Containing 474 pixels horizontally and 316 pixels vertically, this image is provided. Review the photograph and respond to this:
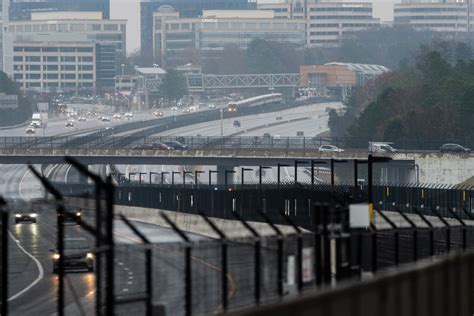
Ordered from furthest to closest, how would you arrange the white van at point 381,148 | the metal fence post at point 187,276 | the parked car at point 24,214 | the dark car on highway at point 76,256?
the white van at point 381,148 → the dark car on highway at point 76,256 → the parked car at point 24,214 → the metal fence post at point 187,276

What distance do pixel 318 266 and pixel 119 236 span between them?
21.2 m

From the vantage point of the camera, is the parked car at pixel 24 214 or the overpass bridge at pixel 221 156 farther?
the overpass bridge at pixel 221 156

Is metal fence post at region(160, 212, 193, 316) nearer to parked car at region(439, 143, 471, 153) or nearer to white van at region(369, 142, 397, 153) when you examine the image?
white van at region(369, 142, 397, 153)

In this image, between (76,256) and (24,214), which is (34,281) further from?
(24,214)

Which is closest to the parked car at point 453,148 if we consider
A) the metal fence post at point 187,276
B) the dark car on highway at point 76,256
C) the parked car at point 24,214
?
the dark car on highway at point 76,256

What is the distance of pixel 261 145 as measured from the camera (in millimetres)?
198750

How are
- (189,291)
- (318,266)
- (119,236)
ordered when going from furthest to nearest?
(119,236) < (318,266) < (189,291)

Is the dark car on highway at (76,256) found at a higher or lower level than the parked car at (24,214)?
lower

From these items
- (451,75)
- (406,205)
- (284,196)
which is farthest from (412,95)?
(284,196)

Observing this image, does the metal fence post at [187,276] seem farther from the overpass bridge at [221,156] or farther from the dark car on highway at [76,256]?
the overpass bridge at [221,156]

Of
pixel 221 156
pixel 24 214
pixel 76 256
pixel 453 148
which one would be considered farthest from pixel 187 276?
pixel 221 156

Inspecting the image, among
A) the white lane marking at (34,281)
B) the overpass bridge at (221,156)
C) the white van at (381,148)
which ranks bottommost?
the overpass bridge at (221,156)

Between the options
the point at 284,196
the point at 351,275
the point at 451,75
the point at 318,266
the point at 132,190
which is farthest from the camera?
the point at 451,75

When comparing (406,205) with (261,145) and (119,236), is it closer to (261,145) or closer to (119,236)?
(119,236)
